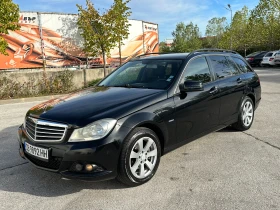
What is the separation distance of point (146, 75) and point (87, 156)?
1.85m

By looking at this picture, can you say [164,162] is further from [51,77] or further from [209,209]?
[51,77]

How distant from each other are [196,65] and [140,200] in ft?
7.68

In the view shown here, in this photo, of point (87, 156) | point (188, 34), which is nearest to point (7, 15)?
point (87, 156)

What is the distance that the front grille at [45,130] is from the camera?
10.1 ft

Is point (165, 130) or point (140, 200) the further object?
point (165, 130)

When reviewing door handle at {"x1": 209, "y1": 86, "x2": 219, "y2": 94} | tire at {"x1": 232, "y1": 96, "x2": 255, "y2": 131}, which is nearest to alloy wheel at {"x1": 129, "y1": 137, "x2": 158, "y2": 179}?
door handle at {"x1": 209, "y1": 86, "x2": 219, "y2": 94}

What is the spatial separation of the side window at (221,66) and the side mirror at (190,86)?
3.45 feet

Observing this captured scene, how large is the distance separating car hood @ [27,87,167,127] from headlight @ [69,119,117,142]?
0.20ft

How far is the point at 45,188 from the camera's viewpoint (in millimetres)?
3396

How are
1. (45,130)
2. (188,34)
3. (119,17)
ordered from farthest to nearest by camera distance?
(188,34) < (119,17) < (45,130)

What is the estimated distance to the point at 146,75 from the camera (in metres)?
4.36

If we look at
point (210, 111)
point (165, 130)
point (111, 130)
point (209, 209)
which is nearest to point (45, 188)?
point (111, 130)

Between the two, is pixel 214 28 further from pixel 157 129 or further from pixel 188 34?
pixel 157 129

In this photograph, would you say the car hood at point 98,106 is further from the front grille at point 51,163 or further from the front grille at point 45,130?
the front grille at point 51,163
